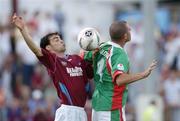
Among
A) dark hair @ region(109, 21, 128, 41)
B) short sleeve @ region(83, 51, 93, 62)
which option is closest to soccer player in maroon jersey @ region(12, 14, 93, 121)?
short sleeve @ region(83, 51, 93, 62)

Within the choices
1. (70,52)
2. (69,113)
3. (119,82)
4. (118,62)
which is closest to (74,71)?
(69,113)

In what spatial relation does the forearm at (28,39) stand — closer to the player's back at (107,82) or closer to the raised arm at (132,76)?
the player's back at (107,82)

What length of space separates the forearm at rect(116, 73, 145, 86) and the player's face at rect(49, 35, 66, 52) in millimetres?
964

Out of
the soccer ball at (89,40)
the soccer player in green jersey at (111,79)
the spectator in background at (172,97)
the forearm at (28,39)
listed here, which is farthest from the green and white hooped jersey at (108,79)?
the spectator in background at (172,97)

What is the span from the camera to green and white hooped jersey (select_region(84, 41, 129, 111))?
11.7 meters

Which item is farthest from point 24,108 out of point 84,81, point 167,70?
point 84,81

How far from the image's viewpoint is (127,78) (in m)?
11.4

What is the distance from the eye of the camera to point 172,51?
24203 mm

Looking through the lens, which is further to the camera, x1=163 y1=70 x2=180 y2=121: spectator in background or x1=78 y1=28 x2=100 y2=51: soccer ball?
x1=163 y1=70 x2=180 y2=121: spectator in background

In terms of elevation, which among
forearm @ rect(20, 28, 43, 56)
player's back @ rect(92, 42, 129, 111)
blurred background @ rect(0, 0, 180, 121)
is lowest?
blurred background @ rect(0, 0, 180, 121)

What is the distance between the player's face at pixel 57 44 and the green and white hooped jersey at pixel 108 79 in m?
0.48

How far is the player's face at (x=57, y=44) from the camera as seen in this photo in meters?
12.1

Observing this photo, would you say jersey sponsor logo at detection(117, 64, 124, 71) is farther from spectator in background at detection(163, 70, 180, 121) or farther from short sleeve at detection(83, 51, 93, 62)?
spectator in background at detection(163, 70, 180, 121)

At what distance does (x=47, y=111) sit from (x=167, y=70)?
524 centimetres
